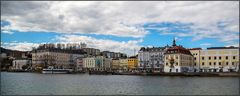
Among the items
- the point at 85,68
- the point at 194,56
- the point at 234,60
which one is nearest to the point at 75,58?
the point at 85,68

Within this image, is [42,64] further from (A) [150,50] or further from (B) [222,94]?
(B) [222,94]

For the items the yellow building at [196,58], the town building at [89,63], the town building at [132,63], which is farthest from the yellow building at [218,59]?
the town building at [89,63]

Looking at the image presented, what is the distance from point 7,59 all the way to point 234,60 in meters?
110

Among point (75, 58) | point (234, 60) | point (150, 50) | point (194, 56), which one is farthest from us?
point (75, 58)

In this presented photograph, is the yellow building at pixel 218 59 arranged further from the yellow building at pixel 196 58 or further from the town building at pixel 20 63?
the town building at pixel 20 63

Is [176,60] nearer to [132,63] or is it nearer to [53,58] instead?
[132,63]

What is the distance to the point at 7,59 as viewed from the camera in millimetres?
163875

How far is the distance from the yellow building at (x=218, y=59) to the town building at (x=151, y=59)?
1580 centimetres

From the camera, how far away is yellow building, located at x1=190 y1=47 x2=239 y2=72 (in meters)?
Result: 90.8

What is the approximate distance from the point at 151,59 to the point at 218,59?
26.2 meters

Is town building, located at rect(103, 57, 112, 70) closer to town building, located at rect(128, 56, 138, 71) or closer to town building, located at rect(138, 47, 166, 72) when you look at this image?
town building, located at rect(128, 56, 138, 71)

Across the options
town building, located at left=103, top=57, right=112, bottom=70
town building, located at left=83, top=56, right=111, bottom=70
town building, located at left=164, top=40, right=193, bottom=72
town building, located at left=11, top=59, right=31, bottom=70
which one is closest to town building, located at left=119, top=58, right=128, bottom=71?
town building, located at left=83, top=56, right=111, bottom=70

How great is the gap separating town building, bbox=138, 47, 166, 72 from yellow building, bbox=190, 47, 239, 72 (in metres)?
15.8

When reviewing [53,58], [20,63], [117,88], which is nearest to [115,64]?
[53,58]
